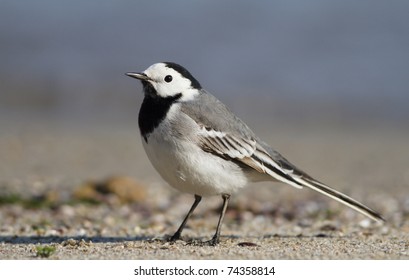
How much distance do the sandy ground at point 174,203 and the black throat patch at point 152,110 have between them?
1293 millimetres

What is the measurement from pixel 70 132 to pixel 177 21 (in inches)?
460

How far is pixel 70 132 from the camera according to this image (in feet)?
61.7

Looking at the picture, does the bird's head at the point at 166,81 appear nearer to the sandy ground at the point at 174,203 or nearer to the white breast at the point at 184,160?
the white breast at the point at 184,160

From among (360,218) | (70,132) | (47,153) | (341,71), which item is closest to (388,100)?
(341,71)

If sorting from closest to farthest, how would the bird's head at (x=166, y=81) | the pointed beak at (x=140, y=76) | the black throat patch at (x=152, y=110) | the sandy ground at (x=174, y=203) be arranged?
the sandy ground at (x=174, y=203), the black throat patch at (x=152, y=110), the pointed beak at (x=140, y=76), the bird's head at (x=166, y=81)

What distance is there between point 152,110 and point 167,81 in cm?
43

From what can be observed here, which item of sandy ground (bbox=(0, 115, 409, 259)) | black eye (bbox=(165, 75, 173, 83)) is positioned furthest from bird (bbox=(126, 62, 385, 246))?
sandy ground (bbox=(0, 115, 409, 259))

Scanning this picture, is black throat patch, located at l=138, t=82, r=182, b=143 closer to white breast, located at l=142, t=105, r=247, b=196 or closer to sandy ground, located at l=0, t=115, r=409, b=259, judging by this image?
white breast, located at l=142, t=105, r=247, b=196

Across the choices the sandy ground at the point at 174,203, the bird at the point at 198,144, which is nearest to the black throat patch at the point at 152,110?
the bird at the point at 198,144

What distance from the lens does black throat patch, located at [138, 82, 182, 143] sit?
332 inches

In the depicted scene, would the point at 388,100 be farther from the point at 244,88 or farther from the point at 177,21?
the point at 177,21

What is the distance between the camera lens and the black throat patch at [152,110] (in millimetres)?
8430

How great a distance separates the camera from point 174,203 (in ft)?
40.7

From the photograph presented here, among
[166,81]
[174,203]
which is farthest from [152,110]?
[174,203]
